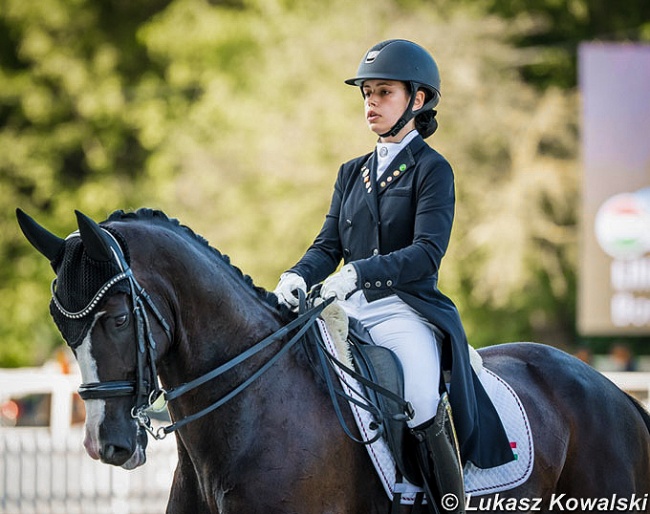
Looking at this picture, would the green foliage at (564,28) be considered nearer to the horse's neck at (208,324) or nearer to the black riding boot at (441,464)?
the black riding boot at (441,464)

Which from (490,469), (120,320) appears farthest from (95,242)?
(490,469)

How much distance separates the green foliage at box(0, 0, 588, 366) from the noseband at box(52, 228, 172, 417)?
54.1 ft

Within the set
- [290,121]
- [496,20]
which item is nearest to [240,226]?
[290,121]

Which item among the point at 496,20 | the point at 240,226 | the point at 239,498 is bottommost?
the point at 239,498

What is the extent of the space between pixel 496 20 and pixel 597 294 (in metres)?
9.41

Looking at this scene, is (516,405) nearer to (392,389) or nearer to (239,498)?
(392,389)

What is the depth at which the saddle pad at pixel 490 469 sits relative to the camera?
456 cm

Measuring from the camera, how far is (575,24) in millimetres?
24531

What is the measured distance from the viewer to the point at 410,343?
185 inches

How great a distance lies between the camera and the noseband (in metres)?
3.94

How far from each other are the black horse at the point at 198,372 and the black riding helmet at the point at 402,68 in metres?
1.03

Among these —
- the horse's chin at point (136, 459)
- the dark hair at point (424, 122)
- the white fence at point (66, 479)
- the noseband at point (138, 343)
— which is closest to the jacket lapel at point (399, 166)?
the dark hair at point (424, 122)

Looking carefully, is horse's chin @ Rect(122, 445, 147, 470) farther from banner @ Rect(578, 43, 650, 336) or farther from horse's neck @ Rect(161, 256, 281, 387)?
banner @ Rect(578, 43, 650, 336)

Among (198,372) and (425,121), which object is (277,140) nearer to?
(425,121)
